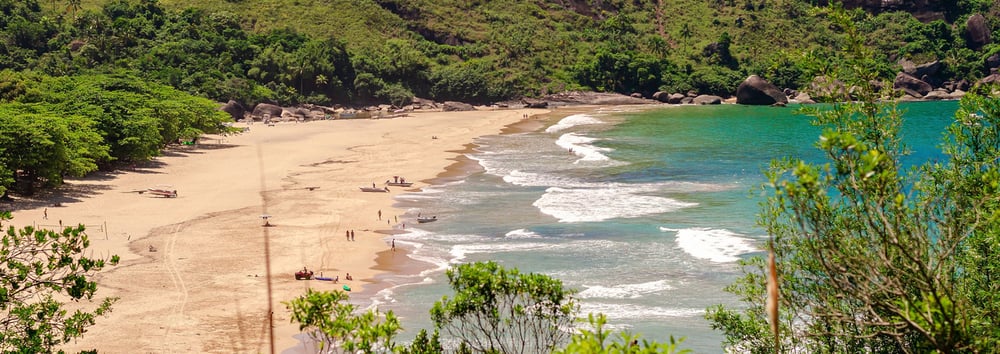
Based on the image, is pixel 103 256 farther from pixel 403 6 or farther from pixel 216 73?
pixel 403 6

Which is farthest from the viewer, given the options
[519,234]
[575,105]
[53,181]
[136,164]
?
[575,105]

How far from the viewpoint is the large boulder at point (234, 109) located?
4245 inches

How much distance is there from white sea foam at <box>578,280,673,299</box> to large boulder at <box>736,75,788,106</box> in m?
115

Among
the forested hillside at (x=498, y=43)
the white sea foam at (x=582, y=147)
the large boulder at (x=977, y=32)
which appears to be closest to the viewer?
the white sea foam at (x=582, y=147)

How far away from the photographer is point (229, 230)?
4319cm

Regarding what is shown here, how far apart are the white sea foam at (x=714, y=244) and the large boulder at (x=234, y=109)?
76943 mm

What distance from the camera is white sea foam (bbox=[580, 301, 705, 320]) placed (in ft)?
95.7

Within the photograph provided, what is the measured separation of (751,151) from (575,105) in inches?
Answer: 2689

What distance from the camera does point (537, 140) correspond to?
3462 inches

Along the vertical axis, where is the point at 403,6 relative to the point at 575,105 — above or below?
above

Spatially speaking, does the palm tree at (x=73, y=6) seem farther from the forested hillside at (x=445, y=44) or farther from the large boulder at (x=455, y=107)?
the large boulder at (x=455, y=107)

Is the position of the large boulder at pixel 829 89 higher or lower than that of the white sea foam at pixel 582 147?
higher

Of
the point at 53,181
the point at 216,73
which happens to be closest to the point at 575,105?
the point at 216,73

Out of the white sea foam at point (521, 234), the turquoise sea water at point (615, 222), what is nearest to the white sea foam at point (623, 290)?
the turquoise sea water at point (615, 222)
